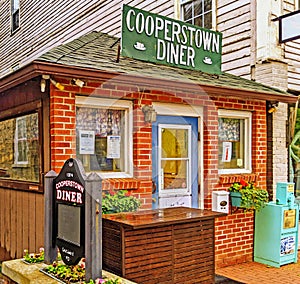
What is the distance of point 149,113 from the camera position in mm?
5176

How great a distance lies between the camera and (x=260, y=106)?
644 centimetres

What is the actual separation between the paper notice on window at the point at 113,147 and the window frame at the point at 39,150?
2.73ft

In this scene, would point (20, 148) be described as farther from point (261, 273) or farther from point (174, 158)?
point (261, 273)

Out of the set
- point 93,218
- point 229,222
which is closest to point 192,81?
point 229,222

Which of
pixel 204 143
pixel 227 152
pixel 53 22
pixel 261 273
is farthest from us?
pixel 53 22

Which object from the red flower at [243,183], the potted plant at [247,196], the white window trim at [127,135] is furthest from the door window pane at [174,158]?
the red flower at [243,183]

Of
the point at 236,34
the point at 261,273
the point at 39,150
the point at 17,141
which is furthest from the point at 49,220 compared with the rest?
the point at 236,34

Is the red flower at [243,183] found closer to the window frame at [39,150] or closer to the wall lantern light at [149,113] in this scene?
the wall lantern light at [149,113]

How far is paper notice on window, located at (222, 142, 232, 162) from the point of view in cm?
623

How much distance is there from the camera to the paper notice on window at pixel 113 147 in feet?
16.9

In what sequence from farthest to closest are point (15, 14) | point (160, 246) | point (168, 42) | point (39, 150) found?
point (15, 14), point (168, 42), point (39, 150), point (160, 246)

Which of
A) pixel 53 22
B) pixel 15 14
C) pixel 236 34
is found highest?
pixel 15 14

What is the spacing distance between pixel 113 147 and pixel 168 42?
1486mm

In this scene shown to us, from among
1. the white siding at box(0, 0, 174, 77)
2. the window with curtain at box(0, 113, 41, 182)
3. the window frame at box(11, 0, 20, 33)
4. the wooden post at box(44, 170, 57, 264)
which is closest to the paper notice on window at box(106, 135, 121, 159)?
the window with curtain at box(0, 113, 41, 182)
